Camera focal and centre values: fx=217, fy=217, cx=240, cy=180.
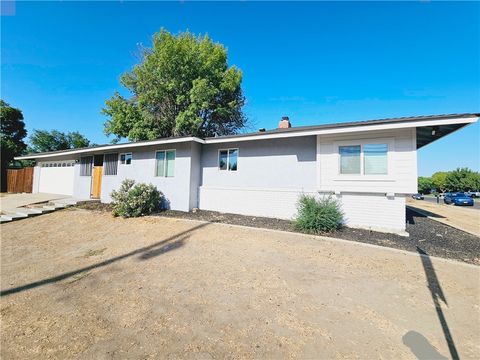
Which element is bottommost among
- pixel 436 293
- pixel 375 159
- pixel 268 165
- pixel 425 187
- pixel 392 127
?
pixel 436 293

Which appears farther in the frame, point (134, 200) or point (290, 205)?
point (134, 200)

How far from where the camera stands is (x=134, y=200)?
9.55 metres

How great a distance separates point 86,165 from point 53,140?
24.4 metres

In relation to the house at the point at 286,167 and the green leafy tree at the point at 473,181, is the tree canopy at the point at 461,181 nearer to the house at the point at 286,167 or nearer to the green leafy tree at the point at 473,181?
the green leafy tree at the point at 473,181

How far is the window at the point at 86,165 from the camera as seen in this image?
14002mm

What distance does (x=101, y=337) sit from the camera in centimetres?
273

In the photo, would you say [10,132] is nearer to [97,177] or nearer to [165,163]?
[97,177]

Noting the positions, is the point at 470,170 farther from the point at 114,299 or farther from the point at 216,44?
the point at 114,299

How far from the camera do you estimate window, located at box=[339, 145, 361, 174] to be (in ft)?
25.8

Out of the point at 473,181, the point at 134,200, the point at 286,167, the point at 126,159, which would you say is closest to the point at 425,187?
the point at 473,181

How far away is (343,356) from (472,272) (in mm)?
4378

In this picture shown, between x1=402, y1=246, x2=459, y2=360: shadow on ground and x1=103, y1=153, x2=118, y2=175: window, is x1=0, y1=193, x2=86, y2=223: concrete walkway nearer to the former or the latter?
x1=103, y1=153, x2=118, y2=175: window

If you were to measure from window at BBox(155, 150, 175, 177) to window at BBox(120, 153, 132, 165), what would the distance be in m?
2.11

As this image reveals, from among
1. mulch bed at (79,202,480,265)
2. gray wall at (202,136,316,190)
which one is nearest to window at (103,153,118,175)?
mulch bed at (79,202,480,265)
